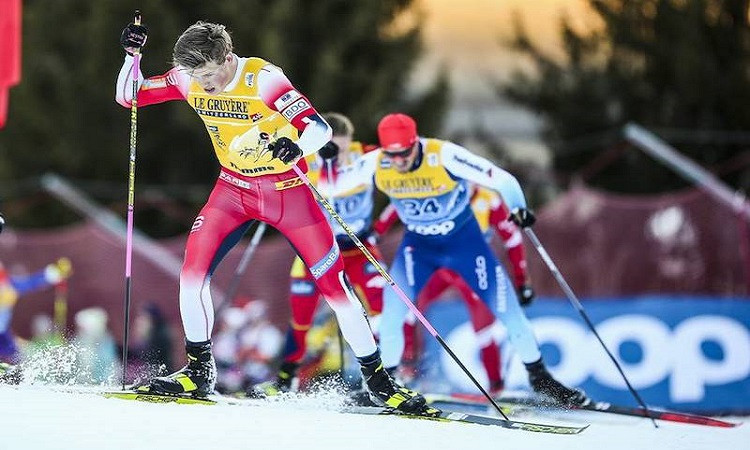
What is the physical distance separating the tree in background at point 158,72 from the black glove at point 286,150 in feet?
50.0

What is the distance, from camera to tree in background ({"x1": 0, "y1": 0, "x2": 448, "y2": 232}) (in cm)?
2212

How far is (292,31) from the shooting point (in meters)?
22.3

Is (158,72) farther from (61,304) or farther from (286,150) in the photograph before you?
(286,150)

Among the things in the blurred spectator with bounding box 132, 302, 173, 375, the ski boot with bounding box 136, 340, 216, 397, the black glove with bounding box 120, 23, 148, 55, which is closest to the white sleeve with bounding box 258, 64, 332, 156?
the black glove with bounding box 120, 23, 148, 55

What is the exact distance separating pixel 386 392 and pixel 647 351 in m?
5.46

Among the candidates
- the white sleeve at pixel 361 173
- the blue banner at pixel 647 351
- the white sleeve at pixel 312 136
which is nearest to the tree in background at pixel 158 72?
the blue banner at pixel 647 351

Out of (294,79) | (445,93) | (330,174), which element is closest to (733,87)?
(445,93)

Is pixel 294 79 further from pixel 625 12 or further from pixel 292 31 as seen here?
pixel 625 12

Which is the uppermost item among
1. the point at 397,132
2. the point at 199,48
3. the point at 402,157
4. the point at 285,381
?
the point at 199,48

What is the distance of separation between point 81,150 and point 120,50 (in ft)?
7.66

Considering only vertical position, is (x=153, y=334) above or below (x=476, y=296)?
below

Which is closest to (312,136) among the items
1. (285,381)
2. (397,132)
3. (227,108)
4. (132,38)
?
(227,108)

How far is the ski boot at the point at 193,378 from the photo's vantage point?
6.02 m

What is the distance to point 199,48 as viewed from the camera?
18.5 ft
